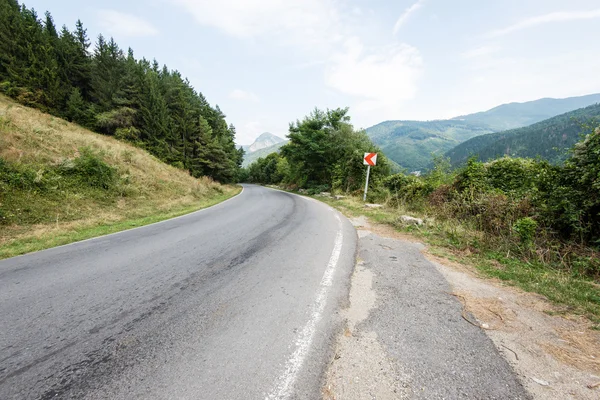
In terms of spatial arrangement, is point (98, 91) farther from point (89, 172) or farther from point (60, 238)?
point (60, 238)

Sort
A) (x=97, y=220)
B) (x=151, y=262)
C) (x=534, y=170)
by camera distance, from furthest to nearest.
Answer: (x=97, y=220)
(x=534, y=170)
(x=151, y=262)

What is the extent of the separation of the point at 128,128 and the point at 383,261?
3259 centimetres

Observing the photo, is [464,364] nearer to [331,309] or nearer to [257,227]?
[331,309]

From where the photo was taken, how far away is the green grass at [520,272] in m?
3.13

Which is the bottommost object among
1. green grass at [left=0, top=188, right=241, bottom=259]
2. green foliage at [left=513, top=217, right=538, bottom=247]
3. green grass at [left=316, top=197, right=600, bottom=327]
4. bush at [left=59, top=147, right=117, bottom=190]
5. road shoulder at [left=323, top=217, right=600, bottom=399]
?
green grass at [left=316, top=197, right=600, bottom=327]

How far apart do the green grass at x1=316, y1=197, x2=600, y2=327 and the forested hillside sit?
3001 centimetres

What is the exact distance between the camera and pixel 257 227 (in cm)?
740

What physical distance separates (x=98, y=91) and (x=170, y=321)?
131ft

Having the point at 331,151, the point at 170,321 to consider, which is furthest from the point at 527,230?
the point at 331,151

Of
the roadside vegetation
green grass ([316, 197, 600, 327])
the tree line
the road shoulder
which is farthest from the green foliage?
the tree line

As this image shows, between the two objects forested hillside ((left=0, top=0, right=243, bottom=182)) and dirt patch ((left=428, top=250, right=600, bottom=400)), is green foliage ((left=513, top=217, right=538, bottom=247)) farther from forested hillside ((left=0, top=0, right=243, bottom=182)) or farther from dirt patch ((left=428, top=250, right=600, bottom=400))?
forested hillside ((left=0, top=0, right=243, bottom=182))

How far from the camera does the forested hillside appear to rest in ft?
82.9

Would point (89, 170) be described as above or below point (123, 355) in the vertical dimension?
above

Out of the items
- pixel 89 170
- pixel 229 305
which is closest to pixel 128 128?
pixel 89 170
